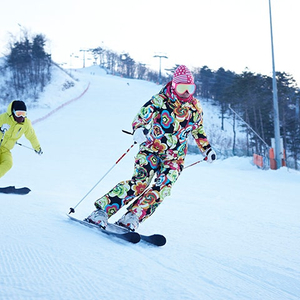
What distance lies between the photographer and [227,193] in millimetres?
8562

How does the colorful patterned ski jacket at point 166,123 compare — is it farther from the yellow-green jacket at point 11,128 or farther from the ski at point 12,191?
the ski at point 12,191

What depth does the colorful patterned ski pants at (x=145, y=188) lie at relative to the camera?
3.61 meters

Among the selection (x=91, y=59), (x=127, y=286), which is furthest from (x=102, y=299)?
(x=91, y=59)

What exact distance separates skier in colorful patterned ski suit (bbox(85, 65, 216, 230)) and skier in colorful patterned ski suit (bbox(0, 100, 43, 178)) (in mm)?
2734

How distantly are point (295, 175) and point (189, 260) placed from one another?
36.3ft

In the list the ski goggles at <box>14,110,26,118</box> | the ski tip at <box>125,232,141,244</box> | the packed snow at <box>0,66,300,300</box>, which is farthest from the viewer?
the ski goggles at <box>14,110,26,118</box>

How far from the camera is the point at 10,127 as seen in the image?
5879 mm

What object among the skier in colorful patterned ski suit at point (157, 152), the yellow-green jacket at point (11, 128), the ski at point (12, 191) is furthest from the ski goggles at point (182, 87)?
the ski at point (12, 191)

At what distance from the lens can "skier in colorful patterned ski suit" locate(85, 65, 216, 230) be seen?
3.61m

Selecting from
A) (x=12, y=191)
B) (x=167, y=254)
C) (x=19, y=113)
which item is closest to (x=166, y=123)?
(x=167, y=254)

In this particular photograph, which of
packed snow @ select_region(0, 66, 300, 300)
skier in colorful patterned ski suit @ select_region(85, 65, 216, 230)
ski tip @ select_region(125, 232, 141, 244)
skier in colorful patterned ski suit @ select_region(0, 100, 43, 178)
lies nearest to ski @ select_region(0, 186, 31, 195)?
skier in colorful patterned ski suit @ select_region(0, 100, 43, 178)

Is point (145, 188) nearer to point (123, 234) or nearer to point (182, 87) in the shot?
point (123, 234)

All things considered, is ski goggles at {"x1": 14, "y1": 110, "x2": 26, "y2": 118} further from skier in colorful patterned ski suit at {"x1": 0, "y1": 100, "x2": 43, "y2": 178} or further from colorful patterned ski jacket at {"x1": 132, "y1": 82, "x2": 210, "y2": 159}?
colorful patterned ski jacket at {"x1": 132, "y1": 82, "x2": 210, "y2": 159}

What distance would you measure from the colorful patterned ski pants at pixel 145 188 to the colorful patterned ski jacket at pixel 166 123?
7 centimetres
